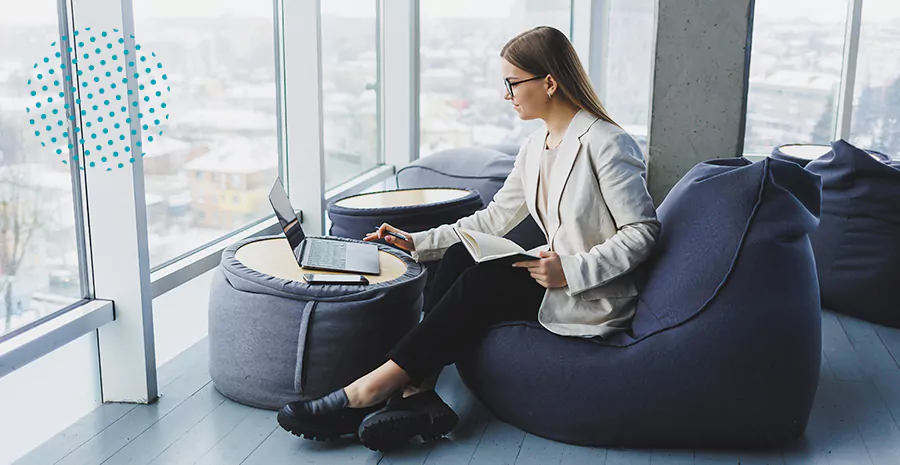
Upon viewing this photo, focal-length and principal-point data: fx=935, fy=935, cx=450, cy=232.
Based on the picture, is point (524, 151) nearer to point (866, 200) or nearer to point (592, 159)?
point (592, 159)

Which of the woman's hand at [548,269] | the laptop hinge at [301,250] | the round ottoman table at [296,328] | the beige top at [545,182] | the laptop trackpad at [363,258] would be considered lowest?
the round ottoman table at [296,328]

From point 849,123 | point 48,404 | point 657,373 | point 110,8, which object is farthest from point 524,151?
point 849,123

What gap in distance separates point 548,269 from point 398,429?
623mm

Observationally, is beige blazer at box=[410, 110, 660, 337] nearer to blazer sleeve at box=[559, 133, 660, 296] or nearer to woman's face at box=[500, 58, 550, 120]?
blazer sleeve at box=[559, 133, 660, 296]

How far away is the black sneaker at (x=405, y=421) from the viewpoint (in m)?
2.62

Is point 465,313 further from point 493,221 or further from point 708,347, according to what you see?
point 708,347

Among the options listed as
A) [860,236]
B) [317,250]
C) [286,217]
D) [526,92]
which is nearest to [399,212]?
[317,250]

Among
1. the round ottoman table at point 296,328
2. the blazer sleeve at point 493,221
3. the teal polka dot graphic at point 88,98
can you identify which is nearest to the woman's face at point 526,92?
the blazer sleeve at point 493,221

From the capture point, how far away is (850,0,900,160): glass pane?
A: 6.28 meters

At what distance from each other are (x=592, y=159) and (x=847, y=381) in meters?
1.31

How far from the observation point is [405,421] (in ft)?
8.69

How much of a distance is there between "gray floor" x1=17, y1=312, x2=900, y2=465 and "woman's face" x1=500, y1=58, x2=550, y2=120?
3.17 ft

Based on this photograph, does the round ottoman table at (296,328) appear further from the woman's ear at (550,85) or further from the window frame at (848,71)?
the window frame at (848,71)

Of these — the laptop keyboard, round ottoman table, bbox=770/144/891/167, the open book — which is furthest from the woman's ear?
round ottoman table, bbox=770/144/891/167
